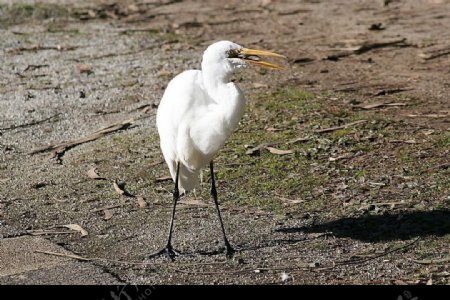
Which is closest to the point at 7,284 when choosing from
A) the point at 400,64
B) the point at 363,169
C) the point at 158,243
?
the point at 158,243

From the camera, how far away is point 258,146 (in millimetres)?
8789

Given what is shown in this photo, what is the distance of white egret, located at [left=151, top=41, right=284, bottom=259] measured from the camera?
6.56 m

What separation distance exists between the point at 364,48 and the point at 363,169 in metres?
3.54

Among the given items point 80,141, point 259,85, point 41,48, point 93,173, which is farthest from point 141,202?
point 41,48

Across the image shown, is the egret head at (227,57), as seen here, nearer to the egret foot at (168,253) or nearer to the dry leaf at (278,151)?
the egret foot at (168,253)

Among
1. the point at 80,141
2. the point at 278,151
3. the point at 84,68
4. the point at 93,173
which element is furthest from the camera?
the point at 84,68

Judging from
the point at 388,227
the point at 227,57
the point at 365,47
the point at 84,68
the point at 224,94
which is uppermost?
the point at 227,57

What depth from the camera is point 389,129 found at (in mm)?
8875

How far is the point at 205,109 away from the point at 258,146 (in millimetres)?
2097

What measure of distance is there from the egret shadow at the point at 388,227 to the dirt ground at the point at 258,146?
14 mm

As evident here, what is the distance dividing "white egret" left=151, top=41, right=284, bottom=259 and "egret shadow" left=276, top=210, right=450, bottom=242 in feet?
2.62

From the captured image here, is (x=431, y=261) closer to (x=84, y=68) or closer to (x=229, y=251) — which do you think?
(x=229, y=251)

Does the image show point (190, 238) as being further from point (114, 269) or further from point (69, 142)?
point (69, 142)

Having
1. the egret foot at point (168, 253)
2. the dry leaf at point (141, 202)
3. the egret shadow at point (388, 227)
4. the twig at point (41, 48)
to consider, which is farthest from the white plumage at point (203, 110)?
the twig at point (41, 48)
